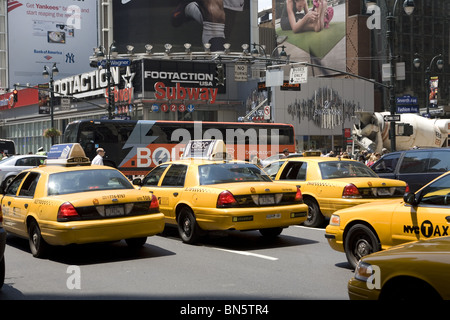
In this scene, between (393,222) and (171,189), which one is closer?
(393,222)

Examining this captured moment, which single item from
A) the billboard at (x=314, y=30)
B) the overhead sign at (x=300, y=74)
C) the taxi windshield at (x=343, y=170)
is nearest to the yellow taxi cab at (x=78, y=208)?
the taxi windshield at (x=343, y=170)

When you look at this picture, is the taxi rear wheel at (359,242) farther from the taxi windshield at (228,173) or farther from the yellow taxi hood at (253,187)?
the taxi windshield at (228,173)

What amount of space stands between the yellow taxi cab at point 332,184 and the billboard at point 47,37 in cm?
8422

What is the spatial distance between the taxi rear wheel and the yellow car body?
2168 mm

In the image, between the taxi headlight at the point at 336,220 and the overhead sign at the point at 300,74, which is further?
the overhead sign at the point at 300,74

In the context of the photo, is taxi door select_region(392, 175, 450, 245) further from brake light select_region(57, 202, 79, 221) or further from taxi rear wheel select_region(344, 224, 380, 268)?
brake light select_region(57, 202, 79, 221)

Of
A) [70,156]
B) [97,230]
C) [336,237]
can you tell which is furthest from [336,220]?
[70,156]

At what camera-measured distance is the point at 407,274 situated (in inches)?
181

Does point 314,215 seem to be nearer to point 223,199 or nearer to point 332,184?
point 332,184

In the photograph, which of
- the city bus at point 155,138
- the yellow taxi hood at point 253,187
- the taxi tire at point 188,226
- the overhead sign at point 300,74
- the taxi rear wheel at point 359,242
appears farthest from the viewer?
the city bus at point 155,138

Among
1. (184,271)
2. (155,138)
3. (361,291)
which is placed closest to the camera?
(361,291)

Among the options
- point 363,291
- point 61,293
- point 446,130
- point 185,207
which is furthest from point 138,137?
point 363,291

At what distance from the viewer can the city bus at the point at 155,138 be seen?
32.0 metres

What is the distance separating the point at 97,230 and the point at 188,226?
230 cm
